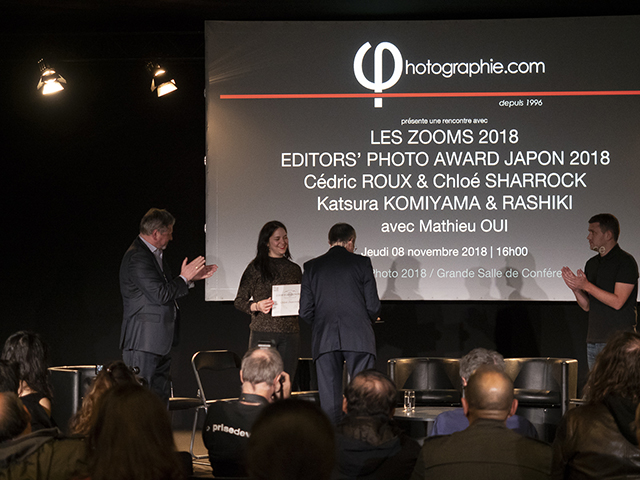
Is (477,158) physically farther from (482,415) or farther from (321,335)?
(482,415)

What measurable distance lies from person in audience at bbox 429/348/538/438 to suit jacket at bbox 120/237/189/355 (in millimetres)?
2065

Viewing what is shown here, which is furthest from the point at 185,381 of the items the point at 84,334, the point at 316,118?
the point at 316,118

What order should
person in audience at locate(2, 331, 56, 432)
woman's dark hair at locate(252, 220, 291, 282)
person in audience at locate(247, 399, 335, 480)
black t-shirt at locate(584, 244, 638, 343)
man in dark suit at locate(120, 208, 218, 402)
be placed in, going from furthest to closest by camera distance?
woman's dark hair at locate(252, 220, 291, 282)
black t-shirt at locate(584, 244, 638, 343)
man in dark suit at locate(120, 208, 218, 402)
person in audience at locate(2, 331, 56, 432)
person in audience at locate(247, 399, 335, 480)

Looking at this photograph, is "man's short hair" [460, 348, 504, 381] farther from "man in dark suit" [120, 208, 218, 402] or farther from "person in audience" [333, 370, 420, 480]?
"man in dark suit" [120, 208, 218, 402]

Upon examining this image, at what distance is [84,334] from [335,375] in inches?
111

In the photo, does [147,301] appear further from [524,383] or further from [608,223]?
[608,223]

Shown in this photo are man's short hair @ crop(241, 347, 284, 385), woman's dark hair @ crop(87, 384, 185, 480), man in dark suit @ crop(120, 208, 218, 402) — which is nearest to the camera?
woman's dark hair @ crop(87, 384, 185, 480)

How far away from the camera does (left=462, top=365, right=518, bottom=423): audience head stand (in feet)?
6.89

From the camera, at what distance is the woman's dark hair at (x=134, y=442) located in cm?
156

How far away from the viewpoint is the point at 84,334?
21.2ft

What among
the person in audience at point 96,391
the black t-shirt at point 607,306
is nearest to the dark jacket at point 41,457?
the person in audience at point 96,391

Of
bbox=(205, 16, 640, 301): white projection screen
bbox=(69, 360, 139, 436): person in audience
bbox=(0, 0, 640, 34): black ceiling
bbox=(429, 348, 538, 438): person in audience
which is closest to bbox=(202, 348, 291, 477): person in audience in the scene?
bbox=(69, 360, 139, 436): person in audience

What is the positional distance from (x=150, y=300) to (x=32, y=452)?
264cm

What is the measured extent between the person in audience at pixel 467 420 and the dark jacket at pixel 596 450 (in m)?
0.58
